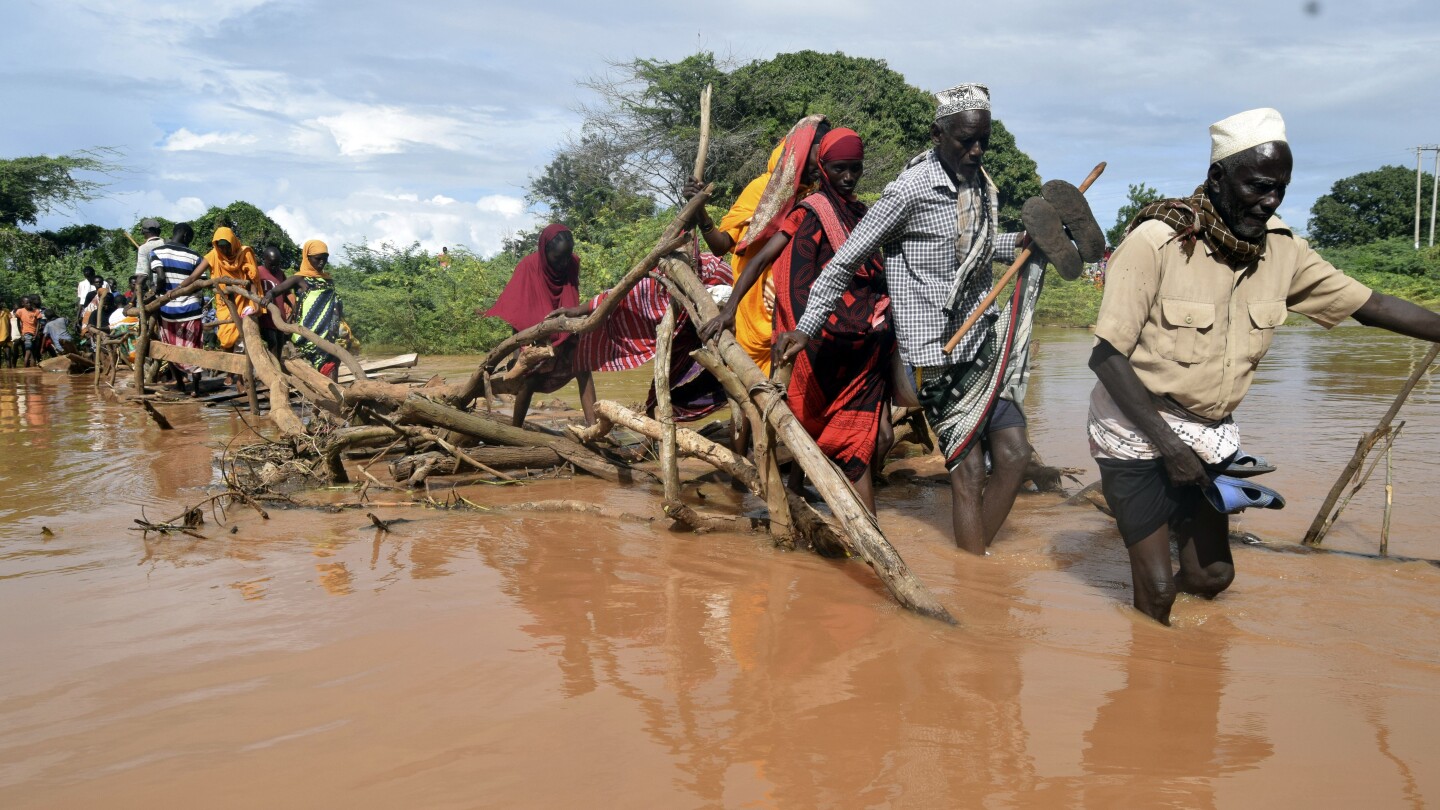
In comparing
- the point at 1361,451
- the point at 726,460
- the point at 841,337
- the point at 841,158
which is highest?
the point at 841,158

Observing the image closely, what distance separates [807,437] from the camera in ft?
13.2

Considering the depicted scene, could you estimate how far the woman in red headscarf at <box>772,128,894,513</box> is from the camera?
4.60m

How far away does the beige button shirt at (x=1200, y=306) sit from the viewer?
3.23m

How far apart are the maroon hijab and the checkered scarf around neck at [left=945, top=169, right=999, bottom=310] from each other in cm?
365

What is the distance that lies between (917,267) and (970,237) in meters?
0.24

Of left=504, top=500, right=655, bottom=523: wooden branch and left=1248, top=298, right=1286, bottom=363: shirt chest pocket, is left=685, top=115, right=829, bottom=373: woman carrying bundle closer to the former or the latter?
left=504, top=500, right=655, bottom=523: wooden branch

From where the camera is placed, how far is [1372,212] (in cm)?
4475

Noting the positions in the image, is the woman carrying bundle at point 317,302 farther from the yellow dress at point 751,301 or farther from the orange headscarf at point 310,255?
the yellow dress at point 751,301

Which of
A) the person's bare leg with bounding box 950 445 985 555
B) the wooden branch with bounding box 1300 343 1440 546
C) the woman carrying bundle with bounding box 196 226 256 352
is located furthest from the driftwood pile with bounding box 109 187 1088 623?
the woman carrying bundle with bounding box 196 226 256 352

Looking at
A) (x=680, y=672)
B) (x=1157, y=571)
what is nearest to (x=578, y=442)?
(x=680, y=672)

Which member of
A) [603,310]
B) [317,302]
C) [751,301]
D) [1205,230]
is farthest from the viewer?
[317,302]

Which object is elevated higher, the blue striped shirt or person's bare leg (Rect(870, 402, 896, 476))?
the blue striped shirt

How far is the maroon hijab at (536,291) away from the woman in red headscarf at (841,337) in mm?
3058

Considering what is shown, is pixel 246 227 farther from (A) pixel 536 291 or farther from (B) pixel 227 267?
(A) pixel 536 291
